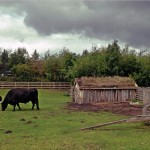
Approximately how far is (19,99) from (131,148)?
18.7 m

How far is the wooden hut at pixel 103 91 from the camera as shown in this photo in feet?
136

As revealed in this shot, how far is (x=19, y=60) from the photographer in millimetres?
100938

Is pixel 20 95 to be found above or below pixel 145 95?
above

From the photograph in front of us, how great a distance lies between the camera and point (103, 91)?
41.8m

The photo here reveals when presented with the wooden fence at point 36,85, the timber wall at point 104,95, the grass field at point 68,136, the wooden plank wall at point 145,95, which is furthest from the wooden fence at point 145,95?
the wooden fence at point 36,85

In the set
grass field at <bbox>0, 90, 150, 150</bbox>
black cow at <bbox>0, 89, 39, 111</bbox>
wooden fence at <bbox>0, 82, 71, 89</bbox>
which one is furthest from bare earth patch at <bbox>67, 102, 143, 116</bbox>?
wooden fence at <bbox>0, 82, 71, 89</bbox>

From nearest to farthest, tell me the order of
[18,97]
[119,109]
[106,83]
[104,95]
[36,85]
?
[18,97] → [119,109] → [104,95] → [106,83] → [36,85]

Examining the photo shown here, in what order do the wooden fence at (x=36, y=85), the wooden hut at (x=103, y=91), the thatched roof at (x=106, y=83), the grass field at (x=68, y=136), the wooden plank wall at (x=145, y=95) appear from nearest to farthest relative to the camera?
the grass field at (x=68, y=136) < the wooden plank wall at (x=145, y=95) < the wooden hut at (x=103, y=91) < the thatched roof at (x=106, y=83) < the wooden fence at (x=36, y=85)

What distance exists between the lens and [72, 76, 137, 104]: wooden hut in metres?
41.4

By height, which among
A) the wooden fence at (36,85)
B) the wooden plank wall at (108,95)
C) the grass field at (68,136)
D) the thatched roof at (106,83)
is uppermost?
the thatched roof at (106,83)

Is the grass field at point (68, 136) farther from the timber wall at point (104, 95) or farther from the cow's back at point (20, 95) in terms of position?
the timber wall at point (104, 95)

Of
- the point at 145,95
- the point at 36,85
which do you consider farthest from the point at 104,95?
the point at 36,85

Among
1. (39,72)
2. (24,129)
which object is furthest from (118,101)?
(39,72)

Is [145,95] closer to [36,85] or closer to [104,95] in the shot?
[104,95]
